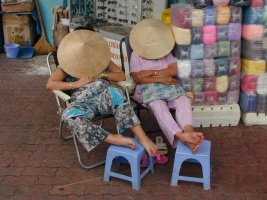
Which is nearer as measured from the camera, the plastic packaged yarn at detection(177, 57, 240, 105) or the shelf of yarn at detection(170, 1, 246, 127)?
the shelf of yarn at detection(170, 1, 246, 127)

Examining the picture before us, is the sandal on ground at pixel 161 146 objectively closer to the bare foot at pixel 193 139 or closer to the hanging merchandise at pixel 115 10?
the bare foot at pixel 193 139

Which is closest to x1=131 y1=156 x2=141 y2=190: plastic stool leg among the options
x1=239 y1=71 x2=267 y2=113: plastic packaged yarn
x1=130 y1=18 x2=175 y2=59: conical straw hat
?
x1=130 y1=18 x2=175 y2=59: conical straw hat

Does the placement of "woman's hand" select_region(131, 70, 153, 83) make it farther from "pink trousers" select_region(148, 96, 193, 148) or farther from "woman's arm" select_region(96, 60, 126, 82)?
"pink trousers" select_region(148, 96, 193, 148)

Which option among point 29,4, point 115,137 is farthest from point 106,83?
point 29,4

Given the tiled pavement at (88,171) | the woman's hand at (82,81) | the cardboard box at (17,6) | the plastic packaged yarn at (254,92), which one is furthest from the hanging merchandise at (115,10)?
the woman's hand at (82,81)

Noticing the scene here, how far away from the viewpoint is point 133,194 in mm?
3412

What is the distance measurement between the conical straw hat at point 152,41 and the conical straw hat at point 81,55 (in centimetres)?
46

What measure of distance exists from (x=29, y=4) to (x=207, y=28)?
13.4 ft

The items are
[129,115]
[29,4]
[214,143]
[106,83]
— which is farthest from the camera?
[29,4]

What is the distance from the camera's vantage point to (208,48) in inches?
167

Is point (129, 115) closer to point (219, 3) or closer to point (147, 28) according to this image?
point (147, 28)

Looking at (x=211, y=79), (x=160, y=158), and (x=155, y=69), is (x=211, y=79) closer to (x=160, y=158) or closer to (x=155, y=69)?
(x=155, y=69)

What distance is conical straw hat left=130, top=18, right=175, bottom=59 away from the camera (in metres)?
4.13

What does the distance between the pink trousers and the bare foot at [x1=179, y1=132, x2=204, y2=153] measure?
0.16 metres
